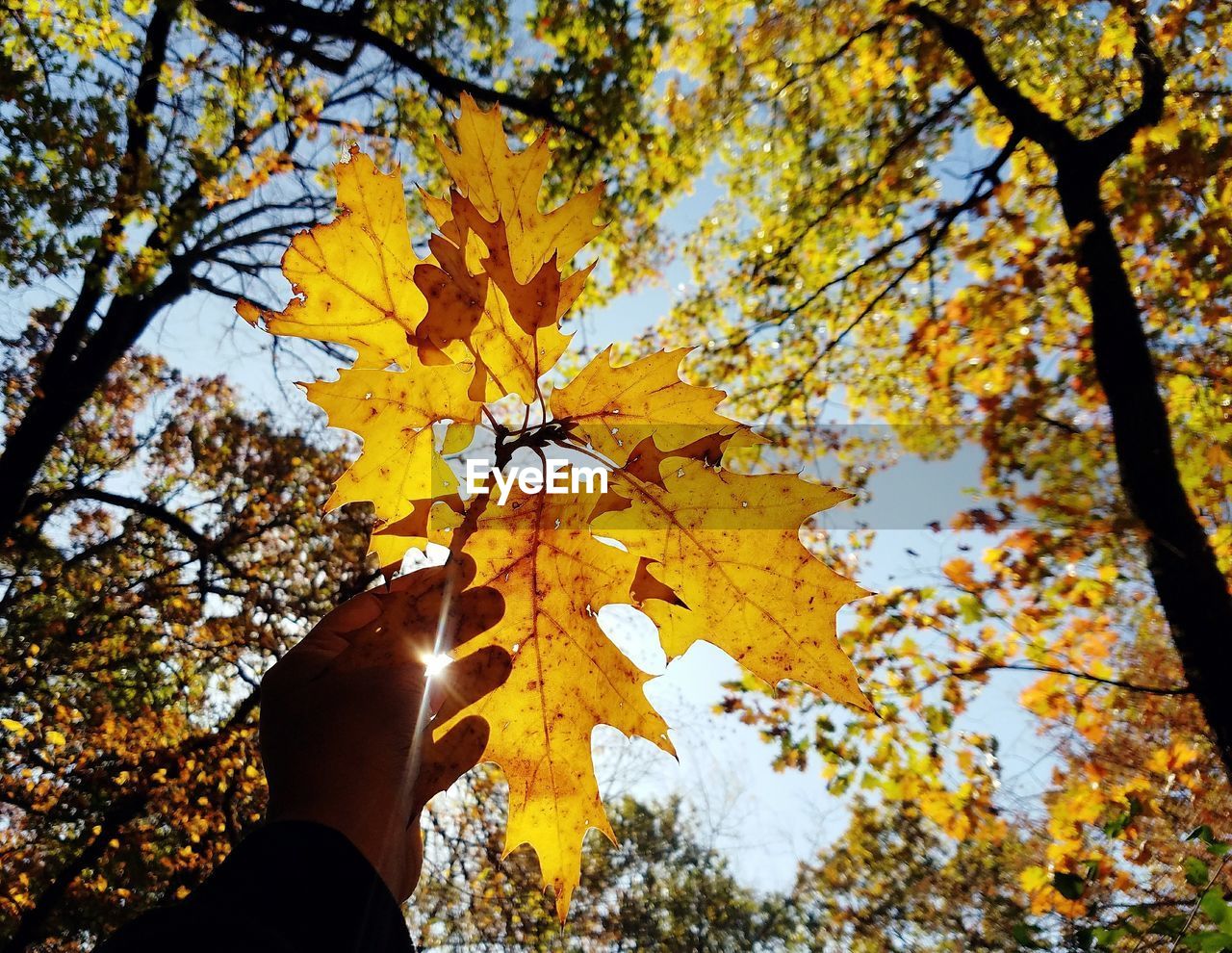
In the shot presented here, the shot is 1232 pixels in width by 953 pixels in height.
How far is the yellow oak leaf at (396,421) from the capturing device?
119cm

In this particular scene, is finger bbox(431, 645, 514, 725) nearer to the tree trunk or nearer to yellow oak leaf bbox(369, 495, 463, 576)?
yellow oak leaf bbox(369, 495, 463, 576)

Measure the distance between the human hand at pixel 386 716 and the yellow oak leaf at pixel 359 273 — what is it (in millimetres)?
512

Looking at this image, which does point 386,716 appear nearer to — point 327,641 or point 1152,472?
point 327,641

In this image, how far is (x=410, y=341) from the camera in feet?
3.86

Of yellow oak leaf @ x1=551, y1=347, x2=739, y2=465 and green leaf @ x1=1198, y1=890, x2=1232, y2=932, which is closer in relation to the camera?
yellow oak leaf @ x1=551, y1=347, x2=739, y2=465

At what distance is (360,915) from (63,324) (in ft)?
32.1

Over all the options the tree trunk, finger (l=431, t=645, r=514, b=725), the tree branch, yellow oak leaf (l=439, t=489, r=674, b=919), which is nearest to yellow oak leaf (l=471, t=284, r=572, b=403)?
yellow oak leaf (l=439, t=489, r=674, b=919)

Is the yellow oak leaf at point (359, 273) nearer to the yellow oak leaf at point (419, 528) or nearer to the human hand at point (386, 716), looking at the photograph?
the yellow oak leaf at point (419, 528)

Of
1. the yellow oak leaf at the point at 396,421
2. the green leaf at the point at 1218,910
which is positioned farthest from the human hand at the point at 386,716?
the green leaf at the point at 1218,910

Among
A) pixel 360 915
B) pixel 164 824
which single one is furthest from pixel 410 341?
pixel 164 824

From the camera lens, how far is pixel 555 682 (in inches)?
50.4

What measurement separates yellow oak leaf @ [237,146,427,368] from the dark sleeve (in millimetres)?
827

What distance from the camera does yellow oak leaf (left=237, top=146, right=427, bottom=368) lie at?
1.21 metres

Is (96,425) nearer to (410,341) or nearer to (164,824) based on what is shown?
(164,824)
